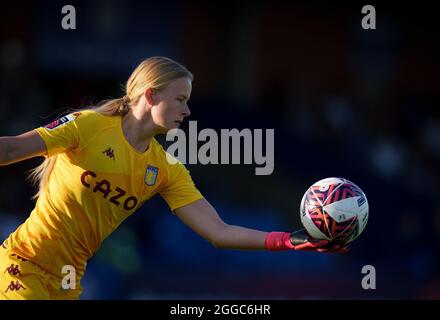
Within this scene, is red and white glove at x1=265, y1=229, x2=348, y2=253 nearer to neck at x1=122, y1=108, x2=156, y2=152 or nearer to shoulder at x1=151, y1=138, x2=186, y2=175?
shoulder at x1=151, y1=138, x2=186, y2=175

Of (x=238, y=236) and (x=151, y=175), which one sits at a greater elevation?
(x=151, y=175)

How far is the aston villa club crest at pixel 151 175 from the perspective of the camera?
693 cm

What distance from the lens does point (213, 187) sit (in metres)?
13.7

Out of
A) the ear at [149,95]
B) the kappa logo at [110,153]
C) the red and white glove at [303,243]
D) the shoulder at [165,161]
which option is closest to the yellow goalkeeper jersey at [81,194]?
the kappa logo at [110,153]

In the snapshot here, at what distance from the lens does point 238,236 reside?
22.8 ft

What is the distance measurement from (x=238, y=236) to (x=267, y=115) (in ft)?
26.9

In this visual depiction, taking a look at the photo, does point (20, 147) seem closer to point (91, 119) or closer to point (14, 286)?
point (91, 119)

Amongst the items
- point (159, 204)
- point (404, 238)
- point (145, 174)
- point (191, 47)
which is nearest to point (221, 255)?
point (159, 204)

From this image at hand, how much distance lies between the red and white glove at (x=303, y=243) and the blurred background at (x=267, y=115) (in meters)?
2.33

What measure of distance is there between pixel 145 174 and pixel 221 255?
19.7 feet

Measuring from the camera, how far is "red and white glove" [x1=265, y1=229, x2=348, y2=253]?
21.3 feet

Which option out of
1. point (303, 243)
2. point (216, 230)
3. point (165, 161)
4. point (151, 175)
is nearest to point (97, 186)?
point (151, 175)

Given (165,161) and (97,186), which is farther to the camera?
(165,161)

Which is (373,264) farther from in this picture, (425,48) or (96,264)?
(425,48)
